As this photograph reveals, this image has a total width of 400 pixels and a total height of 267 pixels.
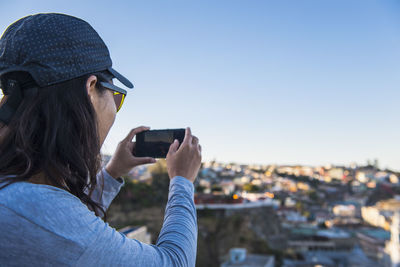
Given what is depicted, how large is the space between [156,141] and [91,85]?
274mm

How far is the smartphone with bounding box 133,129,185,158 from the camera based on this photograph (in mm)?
744

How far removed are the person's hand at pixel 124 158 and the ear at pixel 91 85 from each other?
0.94 feet

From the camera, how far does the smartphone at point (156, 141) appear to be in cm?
74

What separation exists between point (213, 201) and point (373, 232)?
64.8ft

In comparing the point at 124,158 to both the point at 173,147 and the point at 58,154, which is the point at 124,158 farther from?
the point at 58,154

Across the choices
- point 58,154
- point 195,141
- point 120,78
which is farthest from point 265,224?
point 58,154

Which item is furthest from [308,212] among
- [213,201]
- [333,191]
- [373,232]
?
[213,201]

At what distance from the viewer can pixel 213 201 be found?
657 inches

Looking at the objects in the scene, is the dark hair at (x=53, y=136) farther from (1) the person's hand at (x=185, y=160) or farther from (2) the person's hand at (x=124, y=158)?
(2) the person's hand at (x=124, y=158)

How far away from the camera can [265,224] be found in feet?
68.2

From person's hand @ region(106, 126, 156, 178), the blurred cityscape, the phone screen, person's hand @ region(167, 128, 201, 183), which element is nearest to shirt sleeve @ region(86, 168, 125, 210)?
person's hand @ region(106, 126, 156, 178)

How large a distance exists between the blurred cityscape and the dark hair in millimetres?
2665

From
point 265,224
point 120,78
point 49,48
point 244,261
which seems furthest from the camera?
point 265,224

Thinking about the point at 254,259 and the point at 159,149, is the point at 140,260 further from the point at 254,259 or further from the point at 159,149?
the point at 254,259
